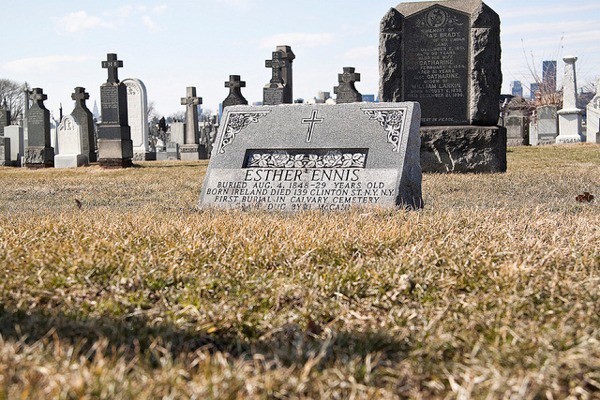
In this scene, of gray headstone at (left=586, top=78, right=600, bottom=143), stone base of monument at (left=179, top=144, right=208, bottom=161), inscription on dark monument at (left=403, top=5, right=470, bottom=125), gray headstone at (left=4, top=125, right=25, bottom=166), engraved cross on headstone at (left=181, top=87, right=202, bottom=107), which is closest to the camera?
inscription on dark monument at (left=403, top=5, right=470, bottom=125)

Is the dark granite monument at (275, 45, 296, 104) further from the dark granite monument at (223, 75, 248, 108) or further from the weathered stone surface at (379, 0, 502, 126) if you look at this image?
the weathered stone surface at (379, 0, 502, 126)

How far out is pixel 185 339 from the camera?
268cm

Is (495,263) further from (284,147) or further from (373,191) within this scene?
(284,147)

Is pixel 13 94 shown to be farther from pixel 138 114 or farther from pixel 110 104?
pixel 110 104

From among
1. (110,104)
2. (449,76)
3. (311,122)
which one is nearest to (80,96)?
(110,104)

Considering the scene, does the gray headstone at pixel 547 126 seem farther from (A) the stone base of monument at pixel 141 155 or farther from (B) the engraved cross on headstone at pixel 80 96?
(B) the engraved cross on headstone at pixel 80 96

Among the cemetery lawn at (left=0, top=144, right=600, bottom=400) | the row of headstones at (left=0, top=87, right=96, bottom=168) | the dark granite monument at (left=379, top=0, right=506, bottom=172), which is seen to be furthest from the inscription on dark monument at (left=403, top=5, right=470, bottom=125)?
the row of headstones at (left=0, top=87, right=96, bottom=168)

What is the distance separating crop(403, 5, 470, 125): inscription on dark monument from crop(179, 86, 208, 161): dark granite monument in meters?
15.0

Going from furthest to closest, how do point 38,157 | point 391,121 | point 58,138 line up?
point 58,138
point 38,157
point 391,121

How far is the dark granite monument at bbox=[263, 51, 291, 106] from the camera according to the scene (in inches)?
983

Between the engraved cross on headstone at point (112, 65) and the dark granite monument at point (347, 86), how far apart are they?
23.1ft

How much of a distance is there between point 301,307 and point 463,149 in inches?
364

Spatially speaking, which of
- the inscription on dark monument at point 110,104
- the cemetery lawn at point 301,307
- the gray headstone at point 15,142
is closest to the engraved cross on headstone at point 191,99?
the gray headstone at point 15,142

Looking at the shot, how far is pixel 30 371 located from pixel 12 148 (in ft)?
78.5
